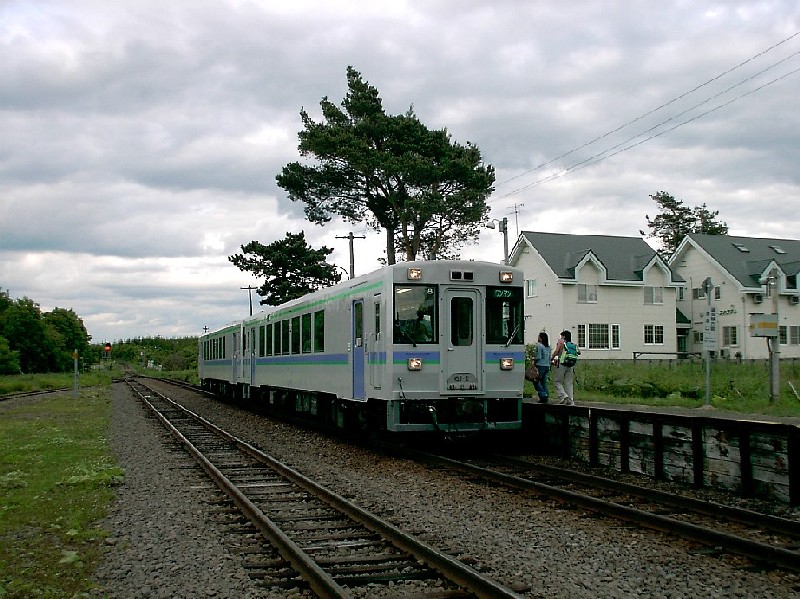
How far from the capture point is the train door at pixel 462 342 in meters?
12.7

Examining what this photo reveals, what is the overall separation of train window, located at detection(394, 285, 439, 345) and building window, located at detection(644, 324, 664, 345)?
118 feet

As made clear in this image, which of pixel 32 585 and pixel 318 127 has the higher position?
pixel 318 127

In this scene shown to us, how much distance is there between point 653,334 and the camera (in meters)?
46.7

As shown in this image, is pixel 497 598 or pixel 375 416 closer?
pixel 497 598

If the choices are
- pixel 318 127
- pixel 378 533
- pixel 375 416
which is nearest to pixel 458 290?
pixel 375 416

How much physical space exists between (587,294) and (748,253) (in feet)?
41.8

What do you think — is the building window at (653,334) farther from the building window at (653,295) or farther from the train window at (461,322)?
the train window at (461,322)

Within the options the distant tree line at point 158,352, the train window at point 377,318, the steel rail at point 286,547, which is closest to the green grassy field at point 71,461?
the steel rail at point 286,547

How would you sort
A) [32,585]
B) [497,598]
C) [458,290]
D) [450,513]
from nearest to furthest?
[497,598], [32,585], [450,513], [458,290]

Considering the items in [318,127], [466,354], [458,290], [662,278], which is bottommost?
[466,354]

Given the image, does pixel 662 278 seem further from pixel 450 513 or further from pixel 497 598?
pixel 497 598

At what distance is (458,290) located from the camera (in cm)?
1289

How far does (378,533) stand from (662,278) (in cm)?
4232

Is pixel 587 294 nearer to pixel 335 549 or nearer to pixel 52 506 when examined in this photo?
pixel 52 506
